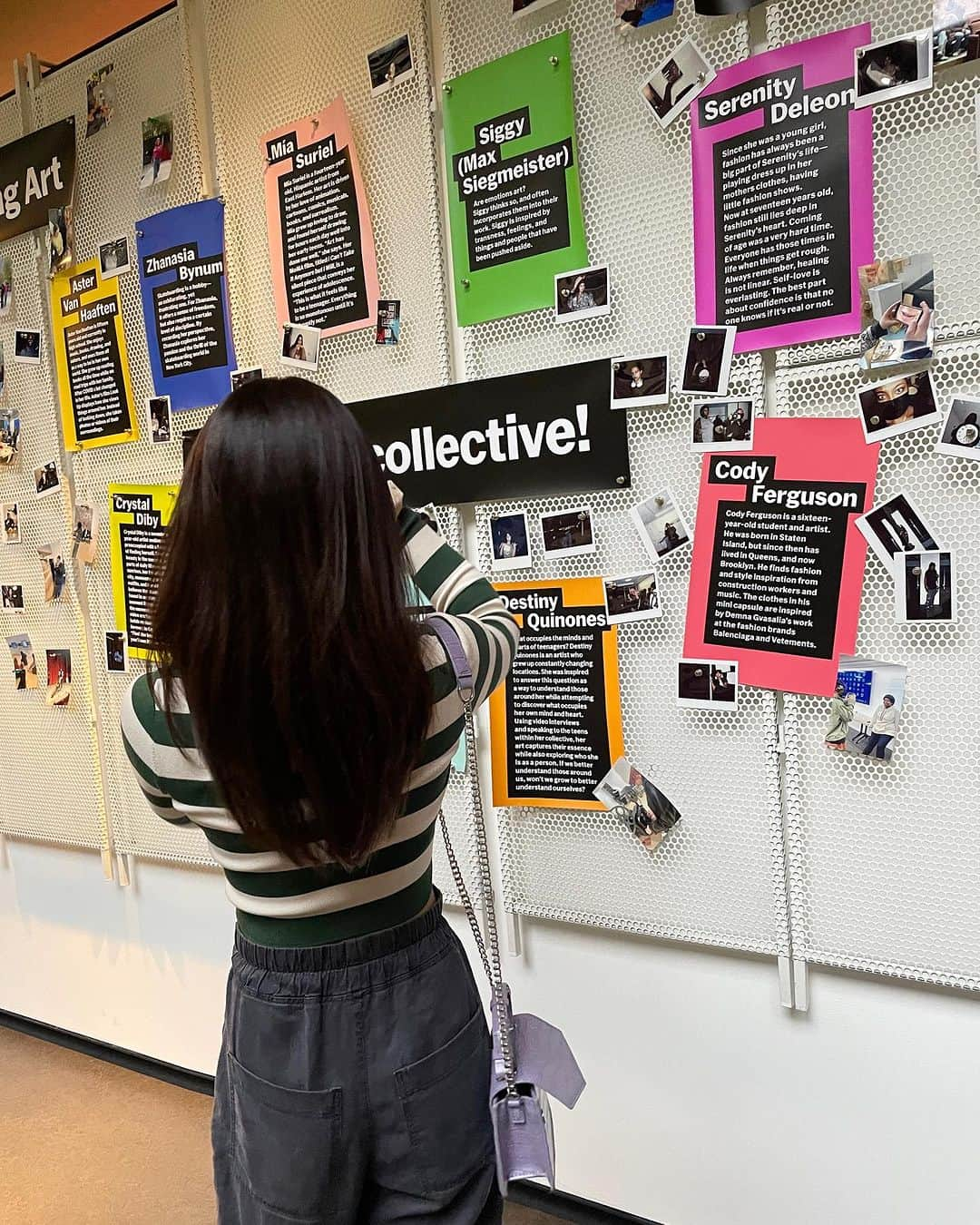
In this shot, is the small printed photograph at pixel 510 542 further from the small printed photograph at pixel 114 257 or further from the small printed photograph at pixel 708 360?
the small printed photograph at pixel 114 257

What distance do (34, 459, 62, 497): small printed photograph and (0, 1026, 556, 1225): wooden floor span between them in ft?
5.26

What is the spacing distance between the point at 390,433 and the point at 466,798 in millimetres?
737

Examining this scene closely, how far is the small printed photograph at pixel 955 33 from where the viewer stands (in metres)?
1.31

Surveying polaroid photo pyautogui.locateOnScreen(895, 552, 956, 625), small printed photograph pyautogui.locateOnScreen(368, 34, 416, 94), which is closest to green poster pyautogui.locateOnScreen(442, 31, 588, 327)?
small printed photograph pyautogui.locateOnScreen(368, 34, 416, 94)

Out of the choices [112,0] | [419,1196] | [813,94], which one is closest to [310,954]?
[419,1196]

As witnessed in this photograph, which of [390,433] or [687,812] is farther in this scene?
[390,433]

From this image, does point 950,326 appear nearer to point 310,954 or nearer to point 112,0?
point 310,954

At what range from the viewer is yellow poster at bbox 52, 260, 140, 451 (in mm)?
2404

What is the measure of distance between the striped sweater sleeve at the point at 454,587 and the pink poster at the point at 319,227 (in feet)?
2.98

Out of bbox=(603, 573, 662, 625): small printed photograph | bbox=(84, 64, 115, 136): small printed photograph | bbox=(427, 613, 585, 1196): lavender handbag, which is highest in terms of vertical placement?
bbox=(84, 64, 115, 136): small printed photograph

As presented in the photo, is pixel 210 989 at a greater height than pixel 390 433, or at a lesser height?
lesser

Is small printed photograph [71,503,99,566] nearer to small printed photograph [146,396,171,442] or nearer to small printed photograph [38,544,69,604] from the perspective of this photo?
small printed photograph [38,544,69,604]

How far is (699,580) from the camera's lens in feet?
5.37

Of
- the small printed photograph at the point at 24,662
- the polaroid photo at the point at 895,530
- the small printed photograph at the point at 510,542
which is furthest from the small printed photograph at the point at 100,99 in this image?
the polaroid photo at the point at 895,530
